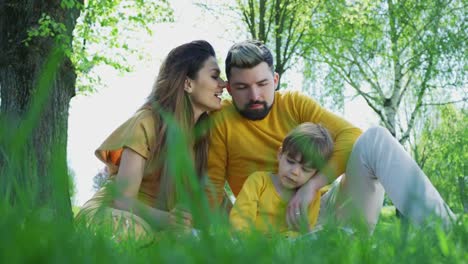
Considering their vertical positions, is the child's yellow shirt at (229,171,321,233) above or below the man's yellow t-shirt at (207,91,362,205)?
below

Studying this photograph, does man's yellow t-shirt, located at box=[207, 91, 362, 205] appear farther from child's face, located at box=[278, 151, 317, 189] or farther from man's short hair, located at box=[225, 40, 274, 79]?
child's face, located at box=[278, 151, 317, 189]

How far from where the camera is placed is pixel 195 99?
4.36 m

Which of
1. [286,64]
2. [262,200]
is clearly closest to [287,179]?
[262,200]

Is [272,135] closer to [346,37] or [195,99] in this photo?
[195,99]

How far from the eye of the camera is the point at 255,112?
4406mm

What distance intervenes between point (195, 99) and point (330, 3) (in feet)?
55.5

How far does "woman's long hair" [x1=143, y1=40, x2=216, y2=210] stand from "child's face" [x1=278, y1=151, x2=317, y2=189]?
0.63 metres

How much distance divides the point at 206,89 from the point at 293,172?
0.95m

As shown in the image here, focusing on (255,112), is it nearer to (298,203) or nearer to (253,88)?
(253,88)

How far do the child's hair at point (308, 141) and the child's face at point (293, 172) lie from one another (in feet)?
0.08

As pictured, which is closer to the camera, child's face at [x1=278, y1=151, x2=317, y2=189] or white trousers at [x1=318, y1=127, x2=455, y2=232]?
white trousers at [x1=318, y1=127, x2=455, y2=232]

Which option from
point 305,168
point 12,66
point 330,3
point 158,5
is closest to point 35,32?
point 12,66

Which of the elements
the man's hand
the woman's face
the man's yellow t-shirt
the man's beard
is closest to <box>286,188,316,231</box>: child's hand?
the man's hand

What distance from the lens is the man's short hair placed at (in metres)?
4.28
